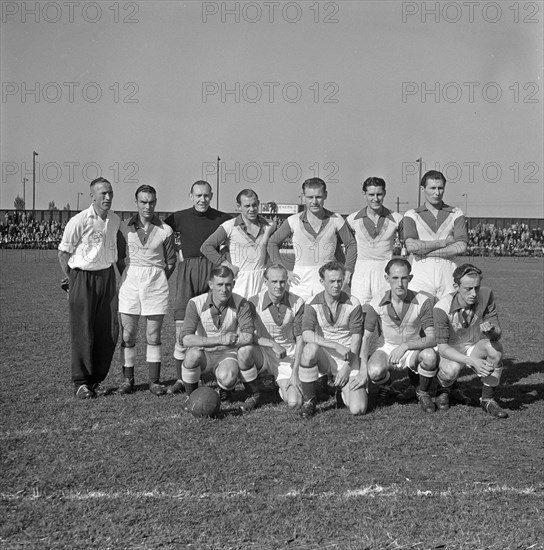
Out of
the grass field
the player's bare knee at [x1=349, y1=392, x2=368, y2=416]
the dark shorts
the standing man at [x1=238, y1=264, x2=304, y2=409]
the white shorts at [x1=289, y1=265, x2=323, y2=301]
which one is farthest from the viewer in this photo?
the dark shorts

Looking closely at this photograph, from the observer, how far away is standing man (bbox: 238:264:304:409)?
5602 mm

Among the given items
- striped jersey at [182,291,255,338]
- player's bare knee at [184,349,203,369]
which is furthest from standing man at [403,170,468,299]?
player's bare knee at [184,349,203,369]

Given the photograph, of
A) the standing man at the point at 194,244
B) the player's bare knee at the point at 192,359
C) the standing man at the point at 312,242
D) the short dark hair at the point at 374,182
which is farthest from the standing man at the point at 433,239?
the player's bare knee at the point at 192,359

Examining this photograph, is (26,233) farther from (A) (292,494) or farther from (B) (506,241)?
(A) (292,494)

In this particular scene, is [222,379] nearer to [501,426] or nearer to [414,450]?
[414,450]

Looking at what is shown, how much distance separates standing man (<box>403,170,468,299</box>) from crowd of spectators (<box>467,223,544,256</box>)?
34868 mm

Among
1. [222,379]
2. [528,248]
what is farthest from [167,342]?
[528,248]

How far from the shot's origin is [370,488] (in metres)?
3.73

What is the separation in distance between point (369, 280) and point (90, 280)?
8.74 ft

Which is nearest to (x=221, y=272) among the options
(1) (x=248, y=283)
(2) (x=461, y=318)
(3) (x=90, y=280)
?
(1) (x=248, y=283)

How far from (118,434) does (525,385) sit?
4133 millimetres

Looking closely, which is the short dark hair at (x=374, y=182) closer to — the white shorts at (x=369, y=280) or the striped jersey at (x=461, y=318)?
the white shorts at (x=369, y=280)

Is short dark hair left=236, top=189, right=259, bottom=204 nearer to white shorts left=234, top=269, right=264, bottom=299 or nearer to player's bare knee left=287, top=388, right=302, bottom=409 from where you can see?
white shorts left=234, top=269, right=264, bottom=299

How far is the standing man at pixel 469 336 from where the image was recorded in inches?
209
